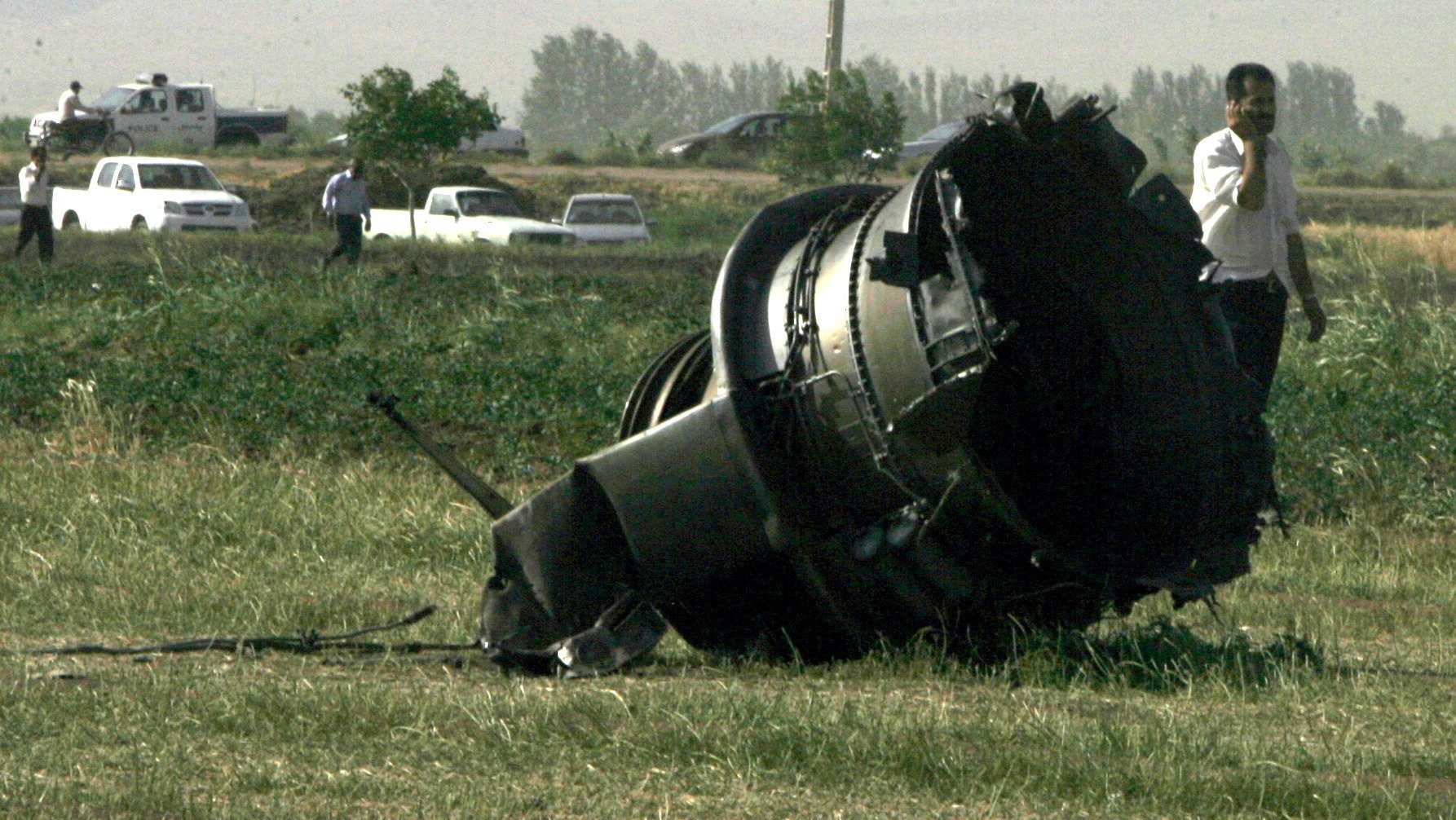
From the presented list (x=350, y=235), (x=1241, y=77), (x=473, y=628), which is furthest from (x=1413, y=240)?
(x=473, y=628)

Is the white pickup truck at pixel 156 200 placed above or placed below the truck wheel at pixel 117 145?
below

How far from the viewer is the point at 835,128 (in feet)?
133

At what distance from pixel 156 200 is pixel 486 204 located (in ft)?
18.4

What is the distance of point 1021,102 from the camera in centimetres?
643

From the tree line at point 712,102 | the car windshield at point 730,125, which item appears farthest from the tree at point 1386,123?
the car windshield at point 730,125

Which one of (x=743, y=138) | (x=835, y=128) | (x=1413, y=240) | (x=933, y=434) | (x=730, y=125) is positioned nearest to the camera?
(x=933, y=434)

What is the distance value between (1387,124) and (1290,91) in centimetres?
1559

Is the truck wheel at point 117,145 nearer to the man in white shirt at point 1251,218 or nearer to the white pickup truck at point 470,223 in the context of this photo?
the white pickup truck at point 470,223

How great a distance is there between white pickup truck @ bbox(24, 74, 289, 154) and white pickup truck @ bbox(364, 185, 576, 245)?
12.3 m

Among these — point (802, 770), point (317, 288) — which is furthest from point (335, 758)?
point (317, 288)

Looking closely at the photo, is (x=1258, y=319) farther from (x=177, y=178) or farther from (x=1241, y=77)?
(x=177, y=178)

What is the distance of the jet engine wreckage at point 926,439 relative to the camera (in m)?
6.24

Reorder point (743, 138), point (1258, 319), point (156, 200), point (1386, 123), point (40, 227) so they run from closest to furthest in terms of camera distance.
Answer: point (1258, 319) → point (40, 227) → point (156, 200) → point (743, 138) → point (1386, 123)

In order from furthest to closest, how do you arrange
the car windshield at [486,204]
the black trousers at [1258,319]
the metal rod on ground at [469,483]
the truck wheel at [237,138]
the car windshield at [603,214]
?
the truck wheel at [237,138]
the car windshield at [603,214]
the car windshield at [486,204]
the black trousers at [1258,319]
the metal rod on ground at [469,483]
